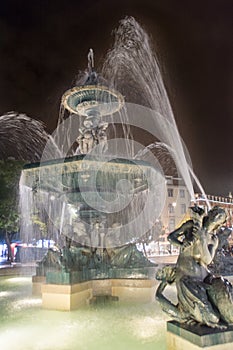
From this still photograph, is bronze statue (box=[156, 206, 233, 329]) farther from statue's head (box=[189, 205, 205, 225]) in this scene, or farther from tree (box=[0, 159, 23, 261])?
tree (box=[0, 159, 23, 261])

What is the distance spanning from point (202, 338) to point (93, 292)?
218 inches

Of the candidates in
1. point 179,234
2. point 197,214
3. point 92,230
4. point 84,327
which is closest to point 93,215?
point 92,230

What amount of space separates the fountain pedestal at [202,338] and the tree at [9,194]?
20706 millimetres

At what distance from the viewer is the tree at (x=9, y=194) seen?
898 inches

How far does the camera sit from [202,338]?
331 cm

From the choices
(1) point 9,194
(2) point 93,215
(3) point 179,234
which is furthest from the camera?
(1) point 9,194

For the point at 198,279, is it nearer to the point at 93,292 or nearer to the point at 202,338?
the point at 202,338

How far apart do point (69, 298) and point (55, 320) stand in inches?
35.4

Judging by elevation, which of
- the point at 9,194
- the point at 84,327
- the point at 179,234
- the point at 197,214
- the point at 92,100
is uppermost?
the point at 92,100

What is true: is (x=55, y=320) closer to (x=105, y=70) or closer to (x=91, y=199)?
(x=91, y=199)

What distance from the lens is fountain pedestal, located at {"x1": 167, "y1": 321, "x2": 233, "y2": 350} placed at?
3.32 metres

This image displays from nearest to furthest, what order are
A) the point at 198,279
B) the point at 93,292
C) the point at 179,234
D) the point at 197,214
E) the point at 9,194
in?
the point at 198,279, the point at 197,214, the point at 179,234, the point at 93,292, the point at 9,194

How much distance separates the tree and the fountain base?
51.9 ft

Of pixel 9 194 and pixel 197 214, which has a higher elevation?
pixel 9 194
